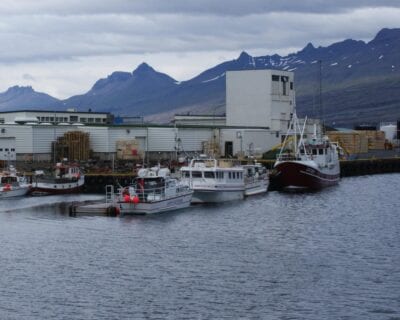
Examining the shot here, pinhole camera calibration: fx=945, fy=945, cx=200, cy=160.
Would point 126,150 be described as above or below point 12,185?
above

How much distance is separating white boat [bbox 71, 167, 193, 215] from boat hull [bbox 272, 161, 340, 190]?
20800 millimetres

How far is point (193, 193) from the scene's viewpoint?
71500mm

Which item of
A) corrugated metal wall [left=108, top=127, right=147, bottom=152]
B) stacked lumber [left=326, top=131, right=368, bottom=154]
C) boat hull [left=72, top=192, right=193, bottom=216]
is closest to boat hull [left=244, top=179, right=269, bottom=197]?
boat hull [left=72, top=192, right=193, bottom=216]

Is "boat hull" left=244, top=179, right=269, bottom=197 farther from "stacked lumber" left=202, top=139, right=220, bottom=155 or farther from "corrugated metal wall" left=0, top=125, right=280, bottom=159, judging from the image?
"stacked lumber" left=202, top=139, right=220, bottom=155

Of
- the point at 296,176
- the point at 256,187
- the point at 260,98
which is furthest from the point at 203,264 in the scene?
the point at 260,98

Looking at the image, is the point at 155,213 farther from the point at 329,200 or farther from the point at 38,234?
the point at 329,200

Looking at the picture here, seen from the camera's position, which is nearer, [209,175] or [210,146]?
[209,175]

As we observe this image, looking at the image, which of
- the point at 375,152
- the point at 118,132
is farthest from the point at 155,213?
the point at 375,152

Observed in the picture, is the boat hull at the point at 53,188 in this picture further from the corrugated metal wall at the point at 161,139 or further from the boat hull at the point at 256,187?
the corrugated metal wall at the point at 161,139

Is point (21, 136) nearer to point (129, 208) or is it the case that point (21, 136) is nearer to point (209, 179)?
point (209, 179)

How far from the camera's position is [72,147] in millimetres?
95062

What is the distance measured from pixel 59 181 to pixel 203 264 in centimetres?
3934

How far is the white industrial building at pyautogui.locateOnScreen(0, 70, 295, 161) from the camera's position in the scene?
9331 cm

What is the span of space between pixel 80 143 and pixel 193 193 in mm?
27155
